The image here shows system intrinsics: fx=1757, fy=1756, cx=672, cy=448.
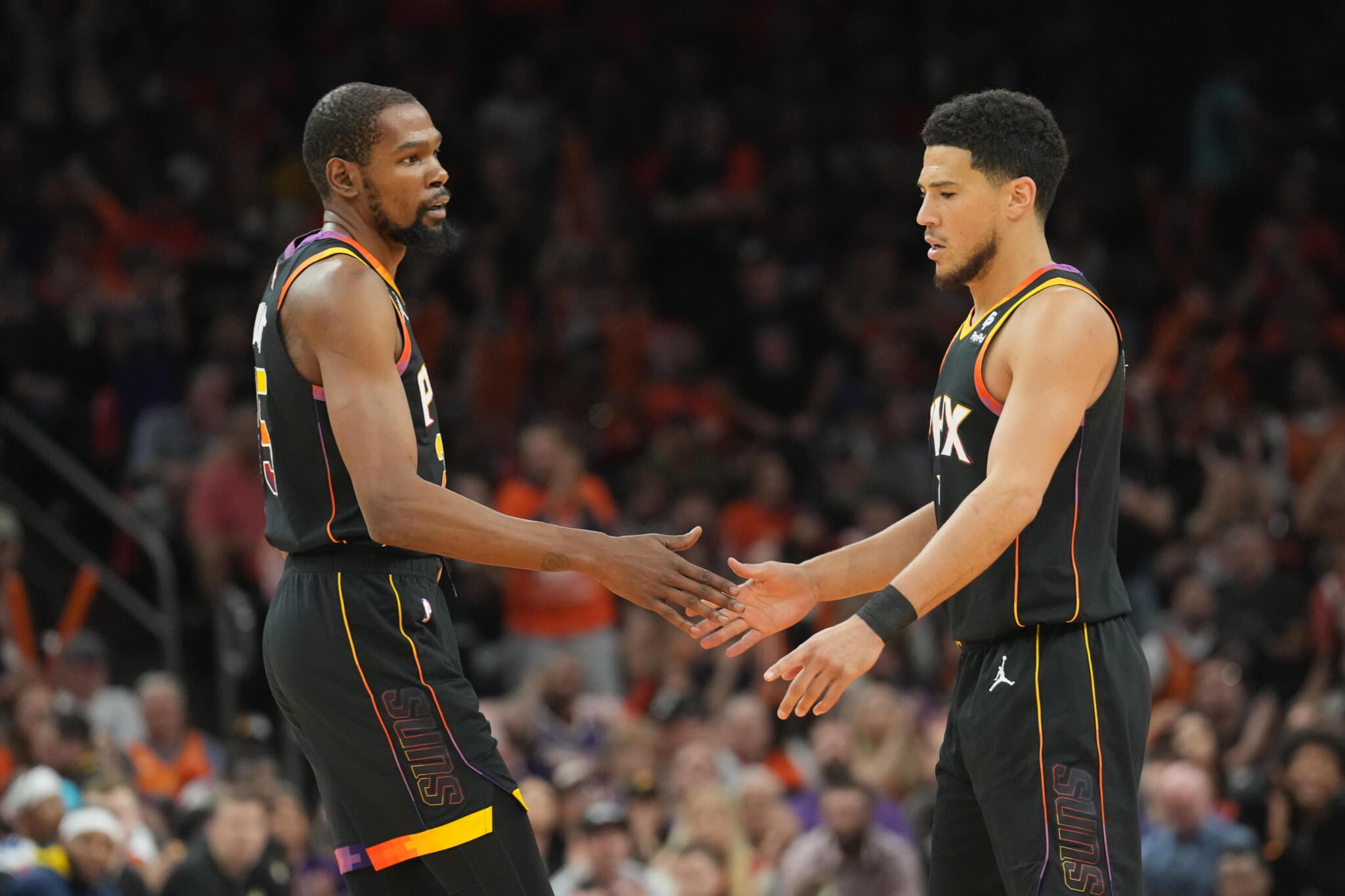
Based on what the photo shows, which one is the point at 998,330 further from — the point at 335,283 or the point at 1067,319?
the point at 335,283

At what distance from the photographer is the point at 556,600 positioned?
38.1 ft

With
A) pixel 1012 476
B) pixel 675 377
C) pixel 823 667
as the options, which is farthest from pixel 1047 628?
pixel 675 377

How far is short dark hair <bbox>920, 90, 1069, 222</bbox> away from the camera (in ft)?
15.8

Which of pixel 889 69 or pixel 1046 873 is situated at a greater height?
pixel 889 69

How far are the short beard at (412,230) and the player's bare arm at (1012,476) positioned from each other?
5.02 feet

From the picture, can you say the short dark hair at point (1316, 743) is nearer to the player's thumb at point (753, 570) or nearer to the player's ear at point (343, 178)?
the player's thumb at point (753, 570)

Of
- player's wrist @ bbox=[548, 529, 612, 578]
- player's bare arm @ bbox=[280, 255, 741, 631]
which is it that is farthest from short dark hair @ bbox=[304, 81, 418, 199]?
player's wrist @ bbox=[548, 529, 612, 578]

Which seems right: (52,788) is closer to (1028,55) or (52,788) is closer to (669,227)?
(669,227)

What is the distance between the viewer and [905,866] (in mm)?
9172

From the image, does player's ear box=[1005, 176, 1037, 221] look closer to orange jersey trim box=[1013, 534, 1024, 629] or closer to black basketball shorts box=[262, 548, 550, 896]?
orange jersey trim box=[1013, 534, 1024, 629]

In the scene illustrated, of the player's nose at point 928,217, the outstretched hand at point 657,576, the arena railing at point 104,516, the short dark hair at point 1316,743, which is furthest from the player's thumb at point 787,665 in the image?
the arena railing at point 104,516

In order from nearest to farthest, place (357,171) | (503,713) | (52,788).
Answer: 1. (357,171)
2. (52,788)
3. (503,713)

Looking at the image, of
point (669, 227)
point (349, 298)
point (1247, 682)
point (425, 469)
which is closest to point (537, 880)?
point (425, 469)

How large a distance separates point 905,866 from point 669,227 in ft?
23.2
